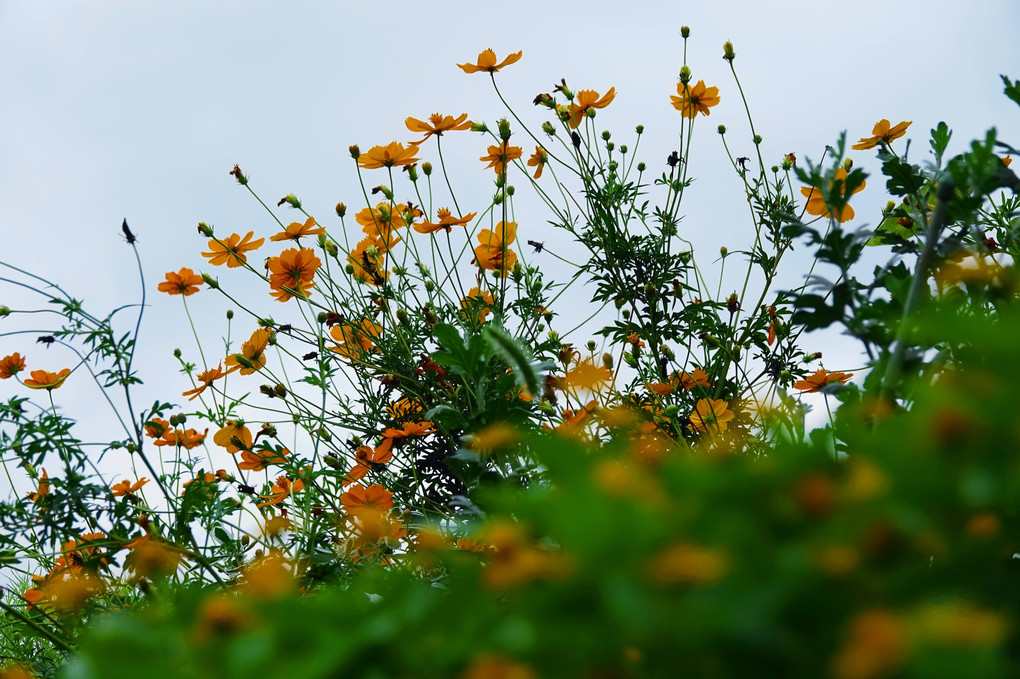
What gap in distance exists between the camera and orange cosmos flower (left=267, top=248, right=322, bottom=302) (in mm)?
2039

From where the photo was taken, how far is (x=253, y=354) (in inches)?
78.4

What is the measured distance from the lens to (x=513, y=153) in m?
2.12

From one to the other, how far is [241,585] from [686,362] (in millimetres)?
1072

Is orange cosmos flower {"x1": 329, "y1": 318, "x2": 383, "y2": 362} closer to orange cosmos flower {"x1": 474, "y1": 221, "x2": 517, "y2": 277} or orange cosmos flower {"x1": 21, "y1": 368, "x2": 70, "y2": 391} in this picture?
orange cosmos flower {"x1": 474, "y1": 221, "x2": 517, "y2": 277}

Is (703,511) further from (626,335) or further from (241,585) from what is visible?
(626,335)

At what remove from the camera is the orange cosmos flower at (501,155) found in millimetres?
2084

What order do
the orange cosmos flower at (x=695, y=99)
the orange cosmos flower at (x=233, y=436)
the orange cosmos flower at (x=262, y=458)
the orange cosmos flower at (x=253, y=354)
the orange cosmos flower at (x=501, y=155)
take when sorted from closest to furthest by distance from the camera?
the orange cosmos flower at (x=262, y=458) < the orange cosmos flower at (x=233, y=436) < the orange cosmos flower at (x=253, y=354) < the orange cosmos flower at (x=501, y=155) < the orange cosmos flower at (x=695, y=99)

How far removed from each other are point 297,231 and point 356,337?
1.07ft

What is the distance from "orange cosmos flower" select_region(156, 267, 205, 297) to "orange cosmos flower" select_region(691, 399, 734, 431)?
4.18 feet

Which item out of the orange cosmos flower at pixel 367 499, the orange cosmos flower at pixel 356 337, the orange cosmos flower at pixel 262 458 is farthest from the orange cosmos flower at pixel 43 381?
the orange cosmos flower at pixel 367 499

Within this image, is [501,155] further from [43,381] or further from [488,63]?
[43,381]

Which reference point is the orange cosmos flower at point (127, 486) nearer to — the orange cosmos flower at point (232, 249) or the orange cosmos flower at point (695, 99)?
the orange cosmos flower at point (232, 249)

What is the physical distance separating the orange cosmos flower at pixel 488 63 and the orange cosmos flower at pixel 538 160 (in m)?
0.23

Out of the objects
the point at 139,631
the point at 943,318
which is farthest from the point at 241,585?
the point at 943,318
